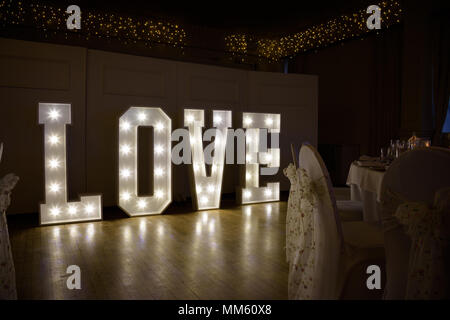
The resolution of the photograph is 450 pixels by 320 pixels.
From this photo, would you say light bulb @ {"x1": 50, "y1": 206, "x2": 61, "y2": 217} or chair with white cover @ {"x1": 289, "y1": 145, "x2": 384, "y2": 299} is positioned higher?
chair with white cover @ {"x1": 289, "y1": 145, "x2": 384, "y2": 299}

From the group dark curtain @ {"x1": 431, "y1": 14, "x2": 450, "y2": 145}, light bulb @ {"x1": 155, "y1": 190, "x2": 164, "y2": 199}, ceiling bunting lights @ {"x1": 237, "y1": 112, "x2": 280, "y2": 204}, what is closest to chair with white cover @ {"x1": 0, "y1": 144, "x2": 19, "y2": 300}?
light bulb @ {"x1": 155, "y1": 190, "x2": 164, "y2": 199}

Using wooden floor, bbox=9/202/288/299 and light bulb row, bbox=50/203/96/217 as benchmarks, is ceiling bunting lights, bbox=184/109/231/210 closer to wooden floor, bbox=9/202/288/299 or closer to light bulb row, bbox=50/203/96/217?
wooden floor, bbox=9/202/288/299

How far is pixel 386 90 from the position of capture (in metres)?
6.25

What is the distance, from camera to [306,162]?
2090 mm

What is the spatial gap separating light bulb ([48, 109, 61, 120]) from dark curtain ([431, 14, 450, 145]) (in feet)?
17.5

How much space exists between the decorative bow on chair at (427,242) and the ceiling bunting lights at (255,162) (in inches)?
150

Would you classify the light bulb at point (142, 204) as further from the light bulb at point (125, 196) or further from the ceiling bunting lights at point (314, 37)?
the ceiling bunting lights at point (314, 37)

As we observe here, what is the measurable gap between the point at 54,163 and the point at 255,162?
2661 millimetres

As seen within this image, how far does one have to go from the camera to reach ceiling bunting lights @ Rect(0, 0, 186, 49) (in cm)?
580

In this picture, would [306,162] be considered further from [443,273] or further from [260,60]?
[260,60]

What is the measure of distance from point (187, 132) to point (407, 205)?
3.74 m

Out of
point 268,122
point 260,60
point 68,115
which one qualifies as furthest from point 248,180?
point 260,60

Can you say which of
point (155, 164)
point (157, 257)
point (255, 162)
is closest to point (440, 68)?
point (255, 162)

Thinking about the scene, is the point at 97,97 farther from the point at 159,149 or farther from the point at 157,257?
the point at 157,257
